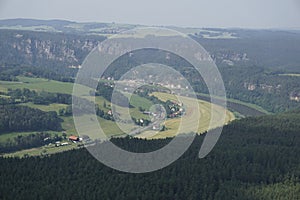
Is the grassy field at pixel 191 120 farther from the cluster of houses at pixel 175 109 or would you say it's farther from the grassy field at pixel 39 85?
the grassy field at pixel 39 85

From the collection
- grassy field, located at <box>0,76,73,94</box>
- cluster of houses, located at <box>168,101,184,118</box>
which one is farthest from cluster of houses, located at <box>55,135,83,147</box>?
grassy field, located at <box>0,76,73,94</box>

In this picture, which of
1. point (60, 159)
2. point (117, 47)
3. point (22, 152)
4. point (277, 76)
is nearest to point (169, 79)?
point (277, 76)

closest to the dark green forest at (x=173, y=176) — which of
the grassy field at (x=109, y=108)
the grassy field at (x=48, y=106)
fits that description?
the grassy field at (x=109, y=108)

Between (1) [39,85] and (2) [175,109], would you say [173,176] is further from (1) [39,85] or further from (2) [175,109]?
(1) [39,85]

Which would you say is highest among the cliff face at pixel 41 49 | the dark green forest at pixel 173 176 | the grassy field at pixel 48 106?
the dark green forest at pixel 173 176

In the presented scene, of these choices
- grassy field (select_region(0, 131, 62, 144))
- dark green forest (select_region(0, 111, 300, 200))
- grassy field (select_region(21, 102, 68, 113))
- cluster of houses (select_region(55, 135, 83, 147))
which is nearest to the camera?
dark green forest (select_region(0, 111, 300, 200))

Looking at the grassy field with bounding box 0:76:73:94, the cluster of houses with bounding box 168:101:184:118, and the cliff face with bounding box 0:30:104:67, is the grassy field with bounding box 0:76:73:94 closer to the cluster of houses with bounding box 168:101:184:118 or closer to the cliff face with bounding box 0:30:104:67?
the cluster of houses with bounding box 168:101:184:118

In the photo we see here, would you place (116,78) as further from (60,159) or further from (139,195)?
(139,195)
